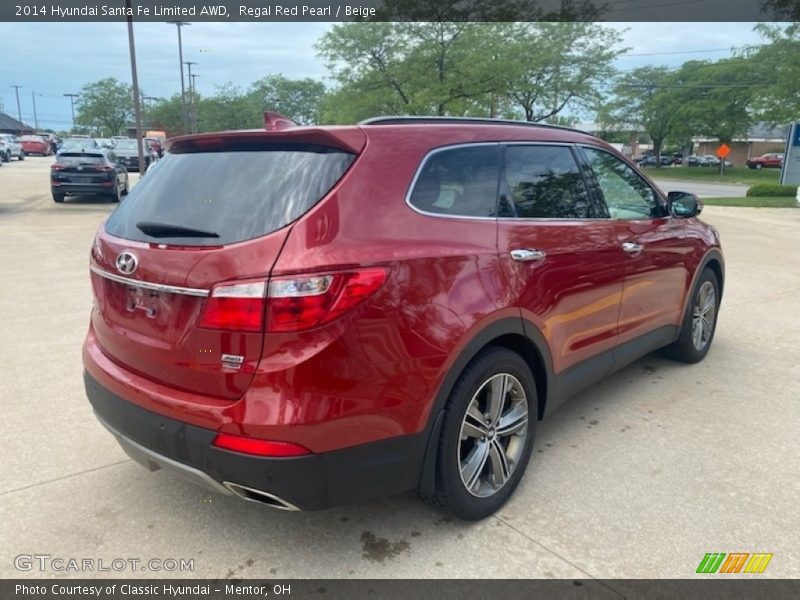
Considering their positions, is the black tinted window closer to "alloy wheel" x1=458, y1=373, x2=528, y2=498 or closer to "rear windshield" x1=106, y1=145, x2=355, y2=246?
"alloy wheel" x1=458, y1=373, x2=528, y2=498

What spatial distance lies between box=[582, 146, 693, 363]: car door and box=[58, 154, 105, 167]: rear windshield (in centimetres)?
1680

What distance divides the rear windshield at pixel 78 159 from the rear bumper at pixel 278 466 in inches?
668

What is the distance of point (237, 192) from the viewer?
2398 millimetres

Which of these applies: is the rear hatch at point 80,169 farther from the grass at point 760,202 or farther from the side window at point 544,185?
→ the grass at point 760,202

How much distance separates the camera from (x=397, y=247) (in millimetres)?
2312

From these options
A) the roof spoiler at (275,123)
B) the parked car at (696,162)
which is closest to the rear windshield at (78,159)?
the roof spoiler at (275,123)

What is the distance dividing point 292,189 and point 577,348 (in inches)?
73.8

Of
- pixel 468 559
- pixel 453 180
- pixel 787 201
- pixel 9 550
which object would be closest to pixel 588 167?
pixel 453 180

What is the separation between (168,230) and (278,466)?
1.02m

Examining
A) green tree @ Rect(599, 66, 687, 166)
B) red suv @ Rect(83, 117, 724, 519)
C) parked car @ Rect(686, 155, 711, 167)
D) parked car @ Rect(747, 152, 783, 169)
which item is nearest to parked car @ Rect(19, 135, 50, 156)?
green tree @ Rect(599, 66, 687, 166)

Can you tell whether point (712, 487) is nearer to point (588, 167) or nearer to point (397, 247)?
point (588, 167)

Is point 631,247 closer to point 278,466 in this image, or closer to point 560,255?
point 560,255

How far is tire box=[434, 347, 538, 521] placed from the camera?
8.48ft

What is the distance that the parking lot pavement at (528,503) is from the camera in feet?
8.42
